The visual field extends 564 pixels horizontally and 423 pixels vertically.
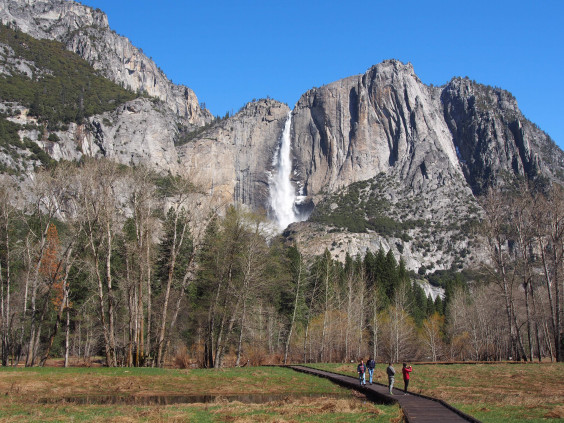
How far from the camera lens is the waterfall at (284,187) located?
575 ft

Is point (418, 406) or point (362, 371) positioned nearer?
point (418, 406)

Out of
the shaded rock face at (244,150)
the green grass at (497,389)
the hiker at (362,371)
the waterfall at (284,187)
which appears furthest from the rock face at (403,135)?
the hiker at (362,371)

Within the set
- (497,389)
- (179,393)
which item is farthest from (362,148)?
(179,393)

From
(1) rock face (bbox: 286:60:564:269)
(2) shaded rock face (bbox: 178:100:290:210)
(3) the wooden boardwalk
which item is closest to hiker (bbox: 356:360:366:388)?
(3) the wooden boardwalk

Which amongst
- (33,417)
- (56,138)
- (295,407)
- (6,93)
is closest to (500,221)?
(295,407)

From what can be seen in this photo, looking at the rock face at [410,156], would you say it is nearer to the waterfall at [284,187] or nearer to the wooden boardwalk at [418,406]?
the waterfall at [284,187]

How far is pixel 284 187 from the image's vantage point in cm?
18062

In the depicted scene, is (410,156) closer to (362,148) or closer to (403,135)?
(403,135)

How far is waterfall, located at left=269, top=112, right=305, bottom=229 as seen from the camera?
175 meters

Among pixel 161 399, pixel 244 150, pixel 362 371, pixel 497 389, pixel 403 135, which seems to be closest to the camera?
pixel 161 399

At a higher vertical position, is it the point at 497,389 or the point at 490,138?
the point at 490,138

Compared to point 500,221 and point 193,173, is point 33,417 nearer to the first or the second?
point 193,173

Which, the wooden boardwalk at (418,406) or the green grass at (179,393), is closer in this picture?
the wooden boardwalk at (418,406)

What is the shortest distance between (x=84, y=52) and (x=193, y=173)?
187302 millimetres
